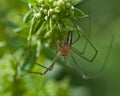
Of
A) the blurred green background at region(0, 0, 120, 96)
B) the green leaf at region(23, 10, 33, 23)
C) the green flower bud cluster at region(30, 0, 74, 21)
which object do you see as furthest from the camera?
the blurred green background at region(0, 0, 120, 96)

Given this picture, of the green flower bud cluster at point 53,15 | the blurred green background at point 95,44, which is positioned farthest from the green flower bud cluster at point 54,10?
the blurred green background at point 95,44

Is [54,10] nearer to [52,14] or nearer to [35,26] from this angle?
[52,14]

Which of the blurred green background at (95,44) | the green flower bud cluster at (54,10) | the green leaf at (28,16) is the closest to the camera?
the green flower bud cluster at (54,10)

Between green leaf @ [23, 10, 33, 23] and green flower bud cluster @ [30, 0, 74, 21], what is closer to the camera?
green flower bud cluster @ [30, 0, 74, 21]

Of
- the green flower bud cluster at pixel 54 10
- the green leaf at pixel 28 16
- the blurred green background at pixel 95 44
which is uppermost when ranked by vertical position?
the green flower bud cluster at pixel 54 10

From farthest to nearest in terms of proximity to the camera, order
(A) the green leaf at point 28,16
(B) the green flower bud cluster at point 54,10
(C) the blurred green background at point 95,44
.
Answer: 1. (C) the blurred green background at point 95,44
2. (A) the green leaf at point 28,16
3. (B) the green flower bud cluster at point 54,10

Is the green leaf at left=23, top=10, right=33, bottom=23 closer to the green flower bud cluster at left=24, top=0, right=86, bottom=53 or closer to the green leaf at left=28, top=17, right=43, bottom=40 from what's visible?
the green flower bud cluster at left=24, top=0, right=86, bottom=53

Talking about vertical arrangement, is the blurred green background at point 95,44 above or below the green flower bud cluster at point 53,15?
below

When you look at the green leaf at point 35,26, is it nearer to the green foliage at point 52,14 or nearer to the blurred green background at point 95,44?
the green foliage at point 52,14

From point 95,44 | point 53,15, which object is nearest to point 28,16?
point 53,15

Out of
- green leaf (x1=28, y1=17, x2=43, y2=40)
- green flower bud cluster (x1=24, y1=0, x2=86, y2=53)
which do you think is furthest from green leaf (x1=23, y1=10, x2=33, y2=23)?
green leaf (x1=28, y1=17, x2=43, y2=40)

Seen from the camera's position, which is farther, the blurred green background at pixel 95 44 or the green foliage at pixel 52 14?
the blurred green background at pixel 95 44

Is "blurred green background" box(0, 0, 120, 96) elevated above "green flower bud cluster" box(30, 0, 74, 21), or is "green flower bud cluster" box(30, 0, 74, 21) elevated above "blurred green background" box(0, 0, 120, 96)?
"green flower bud cluster" box(30, 0, 74, 21)
